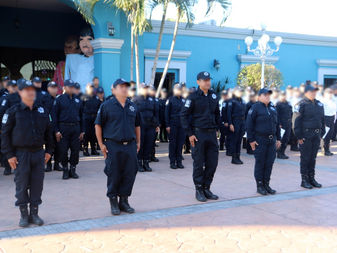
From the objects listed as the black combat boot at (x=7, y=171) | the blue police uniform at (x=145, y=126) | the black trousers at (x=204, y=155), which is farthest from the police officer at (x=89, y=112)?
the black trousers at (x=204, y=155)

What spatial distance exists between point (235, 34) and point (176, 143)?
1006 cm

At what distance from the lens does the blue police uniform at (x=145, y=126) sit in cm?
935

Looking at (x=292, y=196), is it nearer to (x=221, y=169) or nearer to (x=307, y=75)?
(x=221, y=169)

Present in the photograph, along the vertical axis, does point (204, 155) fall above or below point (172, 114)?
below

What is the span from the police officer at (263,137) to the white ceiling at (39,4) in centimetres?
952

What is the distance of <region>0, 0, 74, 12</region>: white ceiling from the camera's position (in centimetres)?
1442

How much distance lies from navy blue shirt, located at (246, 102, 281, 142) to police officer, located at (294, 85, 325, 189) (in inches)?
30.6

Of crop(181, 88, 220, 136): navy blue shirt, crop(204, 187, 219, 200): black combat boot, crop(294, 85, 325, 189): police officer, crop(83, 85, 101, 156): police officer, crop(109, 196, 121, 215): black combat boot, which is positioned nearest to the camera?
crop(109, 196, 121, 215): black combat boot

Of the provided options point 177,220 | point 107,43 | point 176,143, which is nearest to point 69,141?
point 176,143

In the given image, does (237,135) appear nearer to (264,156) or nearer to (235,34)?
(264,156)

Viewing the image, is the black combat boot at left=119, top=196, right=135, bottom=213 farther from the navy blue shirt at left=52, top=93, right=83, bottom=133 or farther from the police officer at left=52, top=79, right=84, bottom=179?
the navy blue shirt at left=52, top=93, right=83, bottom=133

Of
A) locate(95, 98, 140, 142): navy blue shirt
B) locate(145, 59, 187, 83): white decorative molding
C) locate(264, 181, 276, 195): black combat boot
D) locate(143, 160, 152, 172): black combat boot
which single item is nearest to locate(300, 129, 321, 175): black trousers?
locate(264, 181, 276, 195): black combat boot

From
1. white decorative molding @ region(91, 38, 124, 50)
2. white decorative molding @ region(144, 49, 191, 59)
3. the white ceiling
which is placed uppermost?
the white ceiling

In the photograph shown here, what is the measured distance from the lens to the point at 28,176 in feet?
17.3
